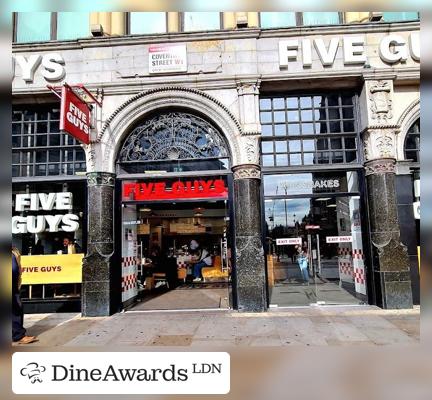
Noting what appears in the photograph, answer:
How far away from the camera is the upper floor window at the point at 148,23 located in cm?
896

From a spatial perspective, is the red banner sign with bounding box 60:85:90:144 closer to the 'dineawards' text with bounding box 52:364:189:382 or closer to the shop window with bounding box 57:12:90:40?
the shop window with bounding box 57:12:90:40

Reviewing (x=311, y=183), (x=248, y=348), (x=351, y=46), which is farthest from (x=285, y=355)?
(x=351, y=46)

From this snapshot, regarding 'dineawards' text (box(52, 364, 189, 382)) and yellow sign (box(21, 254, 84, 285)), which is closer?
'dineawards' text (box(52, 364, 189, 382))

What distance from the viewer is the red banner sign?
7.32 m

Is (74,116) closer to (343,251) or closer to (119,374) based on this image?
(119,374)

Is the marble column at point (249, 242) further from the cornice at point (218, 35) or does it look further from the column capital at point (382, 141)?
the cornice at point (218, 35)

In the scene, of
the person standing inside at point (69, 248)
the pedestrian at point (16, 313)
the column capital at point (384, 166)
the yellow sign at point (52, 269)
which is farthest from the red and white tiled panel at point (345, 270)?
the pedestrian at point (16, 313)

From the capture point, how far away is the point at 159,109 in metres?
8.77

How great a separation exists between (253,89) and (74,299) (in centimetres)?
674

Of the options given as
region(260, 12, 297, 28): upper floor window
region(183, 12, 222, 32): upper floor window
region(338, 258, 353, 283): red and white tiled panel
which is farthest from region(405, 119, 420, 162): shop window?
region(183, 12, 222, 32): upper floor window

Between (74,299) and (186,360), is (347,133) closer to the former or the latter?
(186,360)

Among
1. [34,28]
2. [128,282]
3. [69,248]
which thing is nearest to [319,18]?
[34,28]

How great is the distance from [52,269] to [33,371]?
14.7 feet

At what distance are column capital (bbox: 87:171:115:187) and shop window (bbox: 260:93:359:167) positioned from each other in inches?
154
